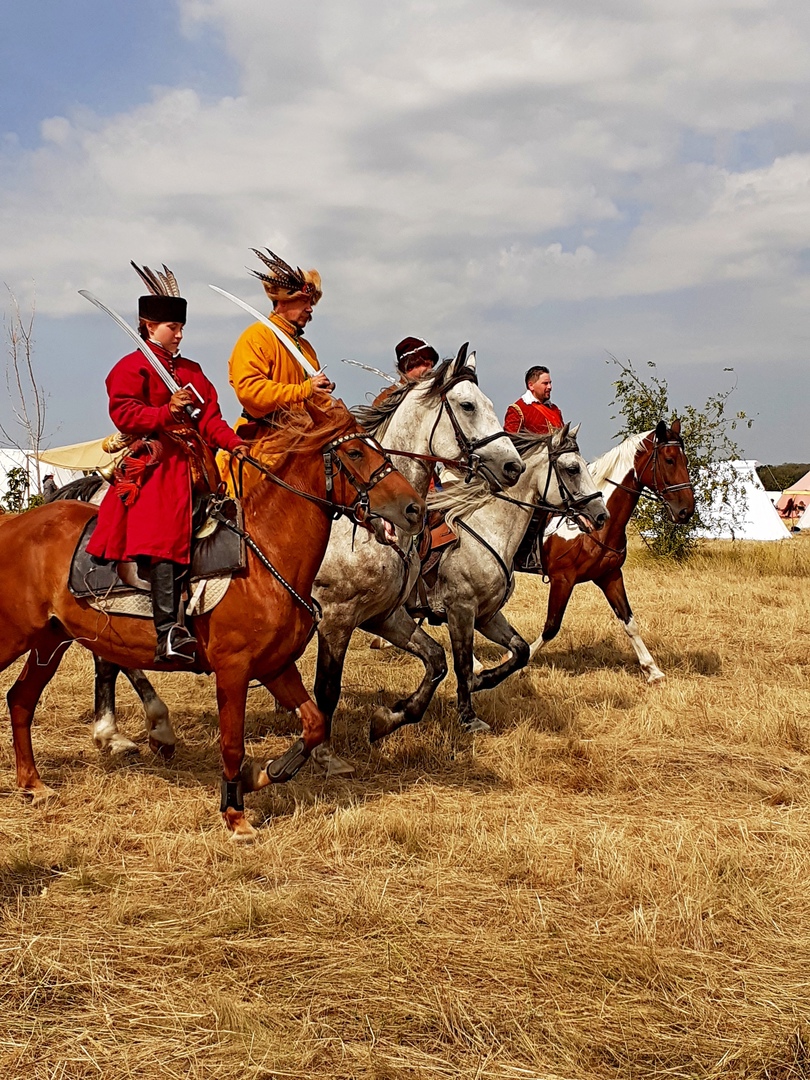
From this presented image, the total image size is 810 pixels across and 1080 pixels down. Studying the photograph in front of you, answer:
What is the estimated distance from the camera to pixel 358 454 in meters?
5.04

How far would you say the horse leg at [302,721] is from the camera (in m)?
5.14

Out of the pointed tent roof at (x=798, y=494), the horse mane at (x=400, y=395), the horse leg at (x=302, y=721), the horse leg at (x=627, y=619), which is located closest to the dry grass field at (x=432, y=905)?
the horse leg at (x=302, y=721)

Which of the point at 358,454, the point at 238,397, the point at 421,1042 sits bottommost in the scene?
the point at 421,1042

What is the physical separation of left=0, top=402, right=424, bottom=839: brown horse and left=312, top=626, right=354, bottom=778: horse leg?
1056mm

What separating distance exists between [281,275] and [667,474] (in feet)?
17.3

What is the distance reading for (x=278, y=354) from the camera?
5809 millimetres

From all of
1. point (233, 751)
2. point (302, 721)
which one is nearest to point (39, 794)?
point (233, 751)

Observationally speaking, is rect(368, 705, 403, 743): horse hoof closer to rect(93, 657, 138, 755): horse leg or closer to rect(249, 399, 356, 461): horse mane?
rect(93, 657, 138, 755): horse leg

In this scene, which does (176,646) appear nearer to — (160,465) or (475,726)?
(160,465)

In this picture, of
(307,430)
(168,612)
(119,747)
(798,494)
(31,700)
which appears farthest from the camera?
(798,494)

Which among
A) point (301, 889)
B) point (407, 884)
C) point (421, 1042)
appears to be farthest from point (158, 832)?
point (421, 1042)

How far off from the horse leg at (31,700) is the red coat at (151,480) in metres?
0.91

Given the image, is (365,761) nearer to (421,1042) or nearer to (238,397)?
(238,397)

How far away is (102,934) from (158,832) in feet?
3.93
